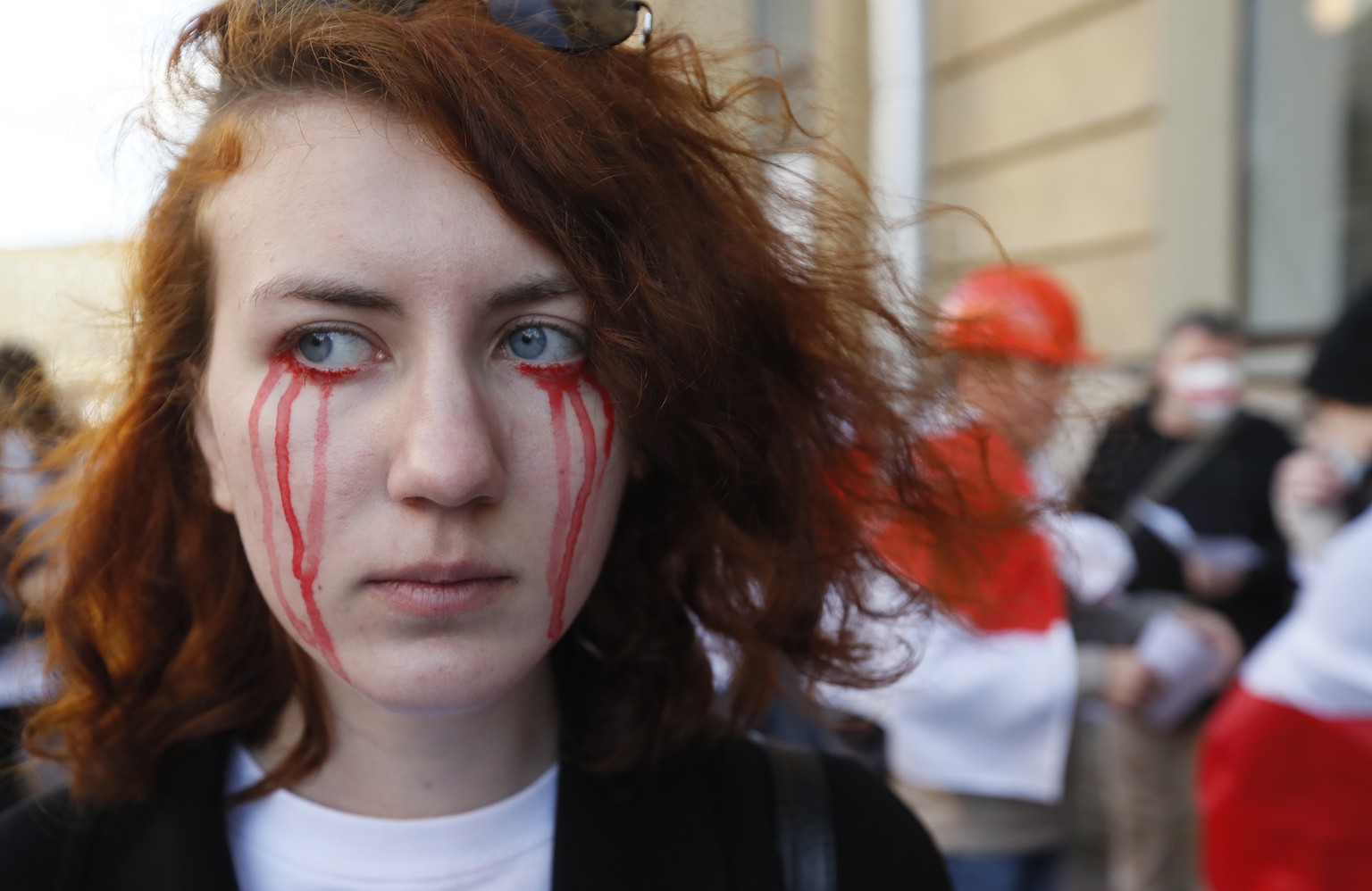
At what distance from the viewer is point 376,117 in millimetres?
1181

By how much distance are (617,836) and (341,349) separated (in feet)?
2.06

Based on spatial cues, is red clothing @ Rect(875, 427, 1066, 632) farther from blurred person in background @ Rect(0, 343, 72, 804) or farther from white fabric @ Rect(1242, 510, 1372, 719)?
blurred person in background @ Rect(0, 343, 72, 804)

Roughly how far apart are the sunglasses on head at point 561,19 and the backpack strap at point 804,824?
88 centimetres

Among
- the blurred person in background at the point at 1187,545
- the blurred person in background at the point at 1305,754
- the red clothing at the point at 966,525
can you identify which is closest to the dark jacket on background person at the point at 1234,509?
the blurred person in background at the point at 1187,545

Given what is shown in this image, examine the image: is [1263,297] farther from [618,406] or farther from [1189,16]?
[618,406]

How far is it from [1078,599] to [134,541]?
7.95ft

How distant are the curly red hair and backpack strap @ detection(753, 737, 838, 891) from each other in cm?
13

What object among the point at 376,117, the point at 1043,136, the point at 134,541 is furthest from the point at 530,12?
the point at 1043,136

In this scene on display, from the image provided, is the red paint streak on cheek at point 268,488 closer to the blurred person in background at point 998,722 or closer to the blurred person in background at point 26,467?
the blurred person in background at point 26,467

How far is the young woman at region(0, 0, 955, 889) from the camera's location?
1.17 m

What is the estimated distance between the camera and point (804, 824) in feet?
4.70

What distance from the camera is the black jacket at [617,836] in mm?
1296

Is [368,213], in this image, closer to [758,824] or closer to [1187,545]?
[758,824]

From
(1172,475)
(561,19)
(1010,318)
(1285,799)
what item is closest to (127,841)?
(561,19)
